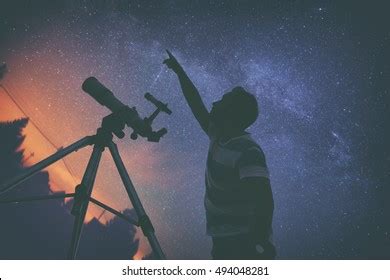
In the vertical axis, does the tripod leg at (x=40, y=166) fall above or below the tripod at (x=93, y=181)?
above

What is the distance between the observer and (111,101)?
2.78 m

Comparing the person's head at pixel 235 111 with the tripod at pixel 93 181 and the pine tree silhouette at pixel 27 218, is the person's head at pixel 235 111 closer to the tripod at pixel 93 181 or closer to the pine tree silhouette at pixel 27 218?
the tripod at pixel 93 181

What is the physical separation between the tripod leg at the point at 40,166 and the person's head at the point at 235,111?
109 centimetres

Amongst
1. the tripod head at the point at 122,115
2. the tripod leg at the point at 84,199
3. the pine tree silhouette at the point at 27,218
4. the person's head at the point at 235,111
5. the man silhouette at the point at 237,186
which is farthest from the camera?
the pine tree silhouette at the point at 27,218

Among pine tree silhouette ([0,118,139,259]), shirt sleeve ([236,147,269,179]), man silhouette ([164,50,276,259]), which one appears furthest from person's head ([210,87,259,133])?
pine tree silhouette ([0,118,139,259])

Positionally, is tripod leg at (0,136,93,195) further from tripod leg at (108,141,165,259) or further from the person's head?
the person's head

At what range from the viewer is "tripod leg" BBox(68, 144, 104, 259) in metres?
2.28

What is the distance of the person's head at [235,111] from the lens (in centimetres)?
252

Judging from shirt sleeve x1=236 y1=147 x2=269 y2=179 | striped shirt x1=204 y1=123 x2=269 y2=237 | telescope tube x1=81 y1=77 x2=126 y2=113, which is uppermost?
telescope tube x1=81 y1=77 x2=126 y2=113

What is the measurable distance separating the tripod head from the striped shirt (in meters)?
0.68

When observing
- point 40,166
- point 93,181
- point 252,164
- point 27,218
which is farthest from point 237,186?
point 27,218

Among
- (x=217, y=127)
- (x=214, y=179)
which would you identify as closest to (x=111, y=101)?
(x=217, y=127)

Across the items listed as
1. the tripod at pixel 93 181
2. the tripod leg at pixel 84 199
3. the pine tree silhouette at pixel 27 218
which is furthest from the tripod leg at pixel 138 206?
the pine tree silhouette at pixel 27 218
